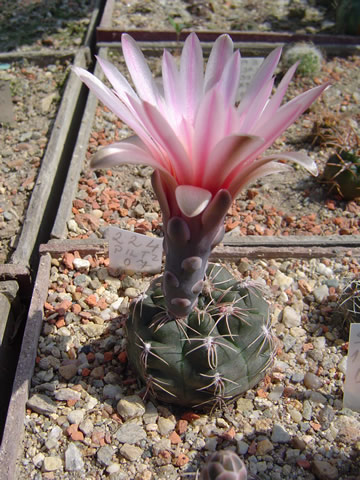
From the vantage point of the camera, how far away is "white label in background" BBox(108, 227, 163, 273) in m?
1.72

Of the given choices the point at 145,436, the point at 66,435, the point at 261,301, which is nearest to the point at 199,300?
the point at 261,301

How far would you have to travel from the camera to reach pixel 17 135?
8.52 feet

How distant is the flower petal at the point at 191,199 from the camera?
0.84m

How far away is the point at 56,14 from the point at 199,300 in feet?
10.3

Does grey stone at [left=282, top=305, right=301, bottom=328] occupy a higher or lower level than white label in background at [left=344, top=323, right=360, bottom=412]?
lower

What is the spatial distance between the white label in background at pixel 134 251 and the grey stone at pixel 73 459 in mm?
642

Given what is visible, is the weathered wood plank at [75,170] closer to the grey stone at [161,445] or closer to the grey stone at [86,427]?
the grey stone at [86,427]

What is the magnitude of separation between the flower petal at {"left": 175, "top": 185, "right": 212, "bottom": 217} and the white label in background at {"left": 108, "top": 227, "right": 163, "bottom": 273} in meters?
0.83

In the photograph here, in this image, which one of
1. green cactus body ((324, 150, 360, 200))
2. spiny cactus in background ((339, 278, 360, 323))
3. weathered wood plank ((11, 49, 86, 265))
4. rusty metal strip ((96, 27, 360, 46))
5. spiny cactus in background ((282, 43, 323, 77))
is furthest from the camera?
rusty metal strip ((96, 27, 360, 46))

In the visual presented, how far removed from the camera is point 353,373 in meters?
1.37

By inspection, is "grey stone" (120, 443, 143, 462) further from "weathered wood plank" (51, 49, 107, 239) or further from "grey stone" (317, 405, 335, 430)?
"weathered wood plank" (51, 49, 107, 239)

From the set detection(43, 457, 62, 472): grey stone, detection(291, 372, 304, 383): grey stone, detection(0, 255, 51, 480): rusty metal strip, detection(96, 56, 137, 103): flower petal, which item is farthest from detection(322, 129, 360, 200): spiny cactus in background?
detection(43, 457, 62, 472): grey stone

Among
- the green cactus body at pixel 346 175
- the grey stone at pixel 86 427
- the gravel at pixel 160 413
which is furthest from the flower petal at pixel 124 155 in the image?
the green cactus body at pixel 346 175

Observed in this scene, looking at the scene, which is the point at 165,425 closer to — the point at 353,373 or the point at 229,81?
the point at 353,373
